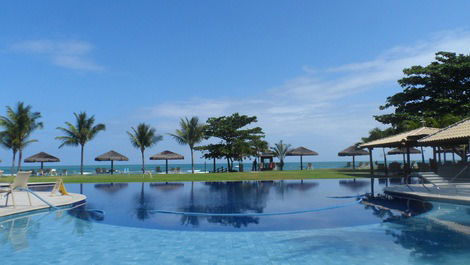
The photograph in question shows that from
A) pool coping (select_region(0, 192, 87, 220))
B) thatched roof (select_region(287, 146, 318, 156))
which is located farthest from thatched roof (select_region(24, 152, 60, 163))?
pool coping (select_region(0, 192, 87, 220))

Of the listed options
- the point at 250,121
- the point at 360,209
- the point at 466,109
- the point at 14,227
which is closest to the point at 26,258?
the point at 14,227

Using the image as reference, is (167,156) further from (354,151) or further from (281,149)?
(354,151)

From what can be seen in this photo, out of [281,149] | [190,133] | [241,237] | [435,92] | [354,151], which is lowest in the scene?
[241,237]

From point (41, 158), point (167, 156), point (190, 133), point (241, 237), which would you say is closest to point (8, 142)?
point (41, 158)

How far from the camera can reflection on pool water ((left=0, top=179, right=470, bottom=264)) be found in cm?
496

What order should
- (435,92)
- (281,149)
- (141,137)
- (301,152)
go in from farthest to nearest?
(281,149), (301,152), (141,137), (435,92)

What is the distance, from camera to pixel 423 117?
23.3 meters

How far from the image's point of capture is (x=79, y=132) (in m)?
33.4

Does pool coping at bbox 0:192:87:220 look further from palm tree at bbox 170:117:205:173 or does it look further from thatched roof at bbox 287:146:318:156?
thatched roof at bbox 287:146:318:156

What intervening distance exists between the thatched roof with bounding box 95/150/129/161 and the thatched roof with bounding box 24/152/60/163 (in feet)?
A: 16.0

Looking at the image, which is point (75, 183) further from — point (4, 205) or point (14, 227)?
point (14, 227)

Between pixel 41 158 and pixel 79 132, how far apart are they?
555cm

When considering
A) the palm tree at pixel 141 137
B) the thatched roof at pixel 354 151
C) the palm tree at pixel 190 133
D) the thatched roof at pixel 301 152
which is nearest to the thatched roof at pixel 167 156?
the palm tree at pixel 141 137

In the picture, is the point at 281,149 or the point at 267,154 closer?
the point at 267,154
